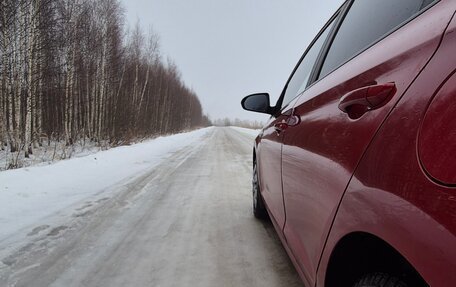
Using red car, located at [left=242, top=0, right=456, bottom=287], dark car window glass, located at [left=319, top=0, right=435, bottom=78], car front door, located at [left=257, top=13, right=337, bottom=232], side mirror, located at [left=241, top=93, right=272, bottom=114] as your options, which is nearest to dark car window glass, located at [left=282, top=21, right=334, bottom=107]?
car front door, located at [left=257, top=13, right=337, bottom=232]

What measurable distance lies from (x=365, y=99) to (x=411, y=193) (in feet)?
1.39

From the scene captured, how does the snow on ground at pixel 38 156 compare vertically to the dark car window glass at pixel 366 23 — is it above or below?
below

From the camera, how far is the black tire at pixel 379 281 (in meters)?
0.98

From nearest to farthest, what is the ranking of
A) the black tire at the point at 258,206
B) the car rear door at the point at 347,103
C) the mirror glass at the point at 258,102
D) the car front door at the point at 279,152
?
the car rear door at the point at 347,103 → the car front door at the point at 279,152 → the mirror glass at the point at 258,102 → the black tire at the point at 258,206

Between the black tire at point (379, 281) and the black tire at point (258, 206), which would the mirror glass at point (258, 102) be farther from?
the black tire at point (379, 281)

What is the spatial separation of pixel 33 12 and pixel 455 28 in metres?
17.1

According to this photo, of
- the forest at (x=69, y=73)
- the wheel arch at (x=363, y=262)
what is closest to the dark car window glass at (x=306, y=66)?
the wheel arch at (x=363, y=262)

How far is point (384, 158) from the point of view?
41.3 inches

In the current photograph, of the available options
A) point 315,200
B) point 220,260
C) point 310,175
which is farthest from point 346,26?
point 220,260

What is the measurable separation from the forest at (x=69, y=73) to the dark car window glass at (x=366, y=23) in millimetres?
13478

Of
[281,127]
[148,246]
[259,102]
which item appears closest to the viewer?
[281,127]

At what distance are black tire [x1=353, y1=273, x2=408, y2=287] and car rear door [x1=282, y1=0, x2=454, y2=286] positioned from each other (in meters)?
0.27

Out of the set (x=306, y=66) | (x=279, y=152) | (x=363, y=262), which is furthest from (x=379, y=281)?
(x=306, y=66)

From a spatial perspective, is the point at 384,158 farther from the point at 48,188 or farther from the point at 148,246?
the point at 48,188
